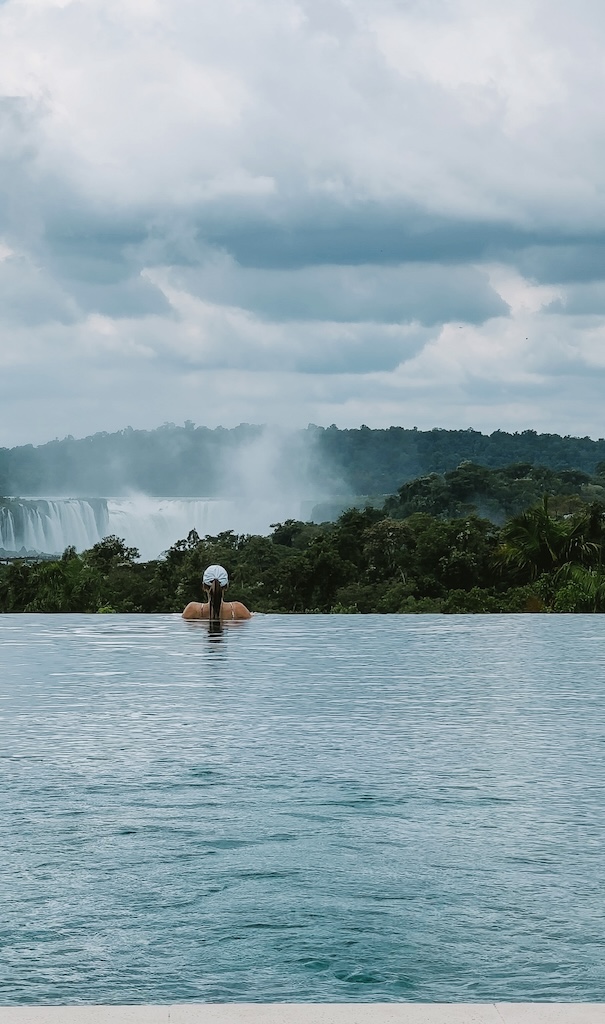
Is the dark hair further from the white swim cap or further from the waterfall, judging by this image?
the waterfall

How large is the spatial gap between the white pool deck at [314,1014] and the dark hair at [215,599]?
1864cm

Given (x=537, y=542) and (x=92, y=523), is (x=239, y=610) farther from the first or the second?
(x=92, y=523)

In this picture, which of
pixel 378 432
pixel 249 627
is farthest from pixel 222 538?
pixel 378 432

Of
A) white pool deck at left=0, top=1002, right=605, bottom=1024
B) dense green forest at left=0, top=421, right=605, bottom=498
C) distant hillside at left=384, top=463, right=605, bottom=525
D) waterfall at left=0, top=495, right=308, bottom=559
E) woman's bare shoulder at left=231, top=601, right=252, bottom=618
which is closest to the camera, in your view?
white pool deck at left=0, top=1002, right=605, bottom=1024

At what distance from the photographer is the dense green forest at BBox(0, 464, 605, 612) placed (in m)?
29.3

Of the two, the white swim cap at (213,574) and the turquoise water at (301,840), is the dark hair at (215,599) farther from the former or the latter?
the turquoise water at (301,840)

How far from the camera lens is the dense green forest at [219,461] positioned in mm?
97000

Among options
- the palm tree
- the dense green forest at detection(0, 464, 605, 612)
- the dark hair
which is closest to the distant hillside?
the dense green forest at detection(0, 464, 605, 612)

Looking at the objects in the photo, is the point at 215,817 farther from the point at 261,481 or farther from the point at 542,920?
the point at 261,481

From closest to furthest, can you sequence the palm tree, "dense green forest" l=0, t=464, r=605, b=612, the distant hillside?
"dense green forest" l=0, t=464, r=605, b=612 → the palm tree → the distant hillside

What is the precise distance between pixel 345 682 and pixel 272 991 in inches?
401

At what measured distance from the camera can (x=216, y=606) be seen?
23000 mm

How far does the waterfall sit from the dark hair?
136 ft

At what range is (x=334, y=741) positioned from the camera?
10.4 metres
